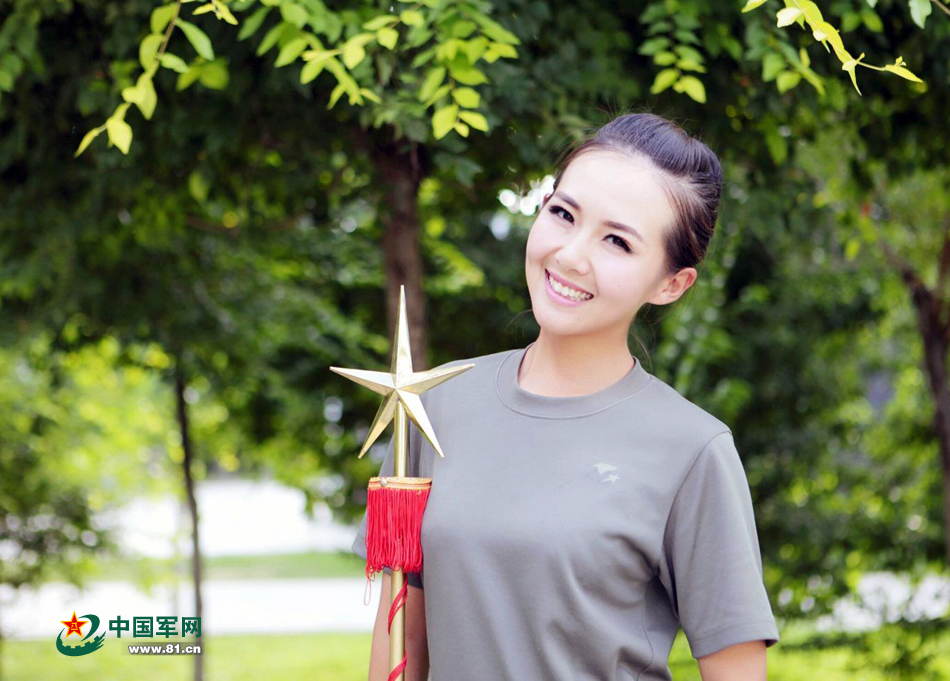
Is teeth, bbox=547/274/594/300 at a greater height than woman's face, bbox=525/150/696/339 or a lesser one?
lesser

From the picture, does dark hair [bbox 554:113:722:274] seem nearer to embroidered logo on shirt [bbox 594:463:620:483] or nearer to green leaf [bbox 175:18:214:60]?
embroidered logo on shirt [bbox 594:463:620:483]

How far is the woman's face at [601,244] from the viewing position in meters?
1.58

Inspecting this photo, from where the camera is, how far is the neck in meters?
1.65

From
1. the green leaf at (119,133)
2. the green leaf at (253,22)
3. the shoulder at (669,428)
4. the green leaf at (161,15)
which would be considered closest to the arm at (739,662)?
the shoulder at (669,428)

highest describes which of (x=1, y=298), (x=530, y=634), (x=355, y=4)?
(x=355, y=4)

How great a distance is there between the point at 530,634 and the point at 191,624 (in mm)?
1373

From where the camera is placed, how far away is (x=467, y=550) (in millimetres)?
1549

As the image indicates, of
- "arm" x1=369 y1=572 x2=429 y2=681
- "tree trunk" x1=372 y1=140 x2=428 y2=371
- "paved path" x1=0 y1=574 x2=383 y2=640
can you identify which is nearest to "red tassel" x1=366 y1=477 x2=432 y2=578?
"arm" x1=369 y1=572 x2=429 y2=681

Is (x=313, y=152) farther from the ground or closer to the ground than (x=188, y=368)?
farther from the ground

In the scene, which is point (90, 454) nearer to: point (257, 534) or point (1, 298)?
point (1, 298)

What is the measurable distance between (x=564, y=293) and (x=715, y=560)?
453 millimetres

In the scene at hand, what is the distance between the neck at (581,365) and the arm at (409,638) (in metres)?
0.41

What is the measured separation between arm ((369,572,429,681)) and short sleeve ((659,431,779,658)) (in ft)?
1.48

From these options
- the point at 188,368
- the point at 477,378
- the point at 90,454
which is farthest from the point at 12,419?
the point at 477,378
